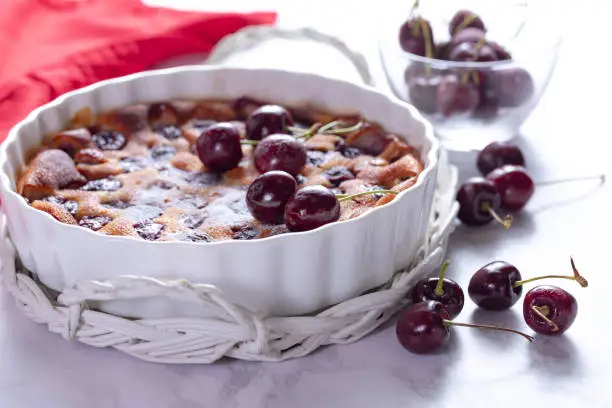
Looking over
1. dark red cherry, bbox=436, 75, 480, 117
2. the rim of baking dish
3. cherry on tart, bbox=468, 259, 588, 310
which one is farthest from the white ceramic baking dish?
dark red cherry, bbox=436, 75, 480, 117

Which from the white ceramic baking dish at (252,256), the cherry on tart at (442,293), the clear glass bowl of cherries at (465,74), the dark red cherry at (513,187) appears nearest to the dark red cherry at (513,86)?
the clear glass bowl of cherries at (465,74)

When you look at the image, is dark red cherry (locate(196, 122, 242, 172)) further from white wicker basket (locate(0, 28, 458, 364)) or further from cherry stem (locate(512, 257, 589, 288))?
cherry stem (locate(512, 257, 589, 288))

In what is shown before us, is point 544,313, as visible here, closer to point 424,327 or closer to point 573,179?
point 424,327

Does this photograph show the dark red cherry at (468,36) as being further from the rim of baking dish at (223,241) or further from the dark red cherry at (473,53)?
the rim of baking dish at (223,241)

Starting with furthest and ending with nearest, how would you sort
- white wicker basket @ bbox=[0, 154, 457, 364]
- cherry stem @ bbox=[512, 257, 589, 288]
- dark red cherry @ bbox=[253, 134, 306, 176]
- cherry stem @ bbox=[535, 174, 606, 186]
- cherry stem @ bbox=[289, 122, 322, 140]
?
cherry stem @ bbox=[535, 174, 606, 186] < cherry stem @ bbox=[289, 122, 322, 140] < dark red cherry @ bbox=[253, 134, 306, 176] < cherry stem @ bbox=[512, 257, 589, 288] < white wicker basket @ bbox=[0, 154, 457, 364]

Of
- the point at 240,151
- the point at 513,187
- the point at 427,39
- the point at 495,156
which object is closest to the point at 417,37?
the point at 427,39

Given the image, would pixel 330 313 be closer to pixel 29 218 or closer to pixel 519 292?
pixel 519 292
